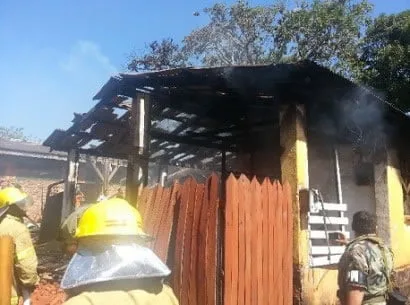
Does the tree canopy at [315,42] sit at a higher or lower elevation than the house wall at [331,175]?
higher

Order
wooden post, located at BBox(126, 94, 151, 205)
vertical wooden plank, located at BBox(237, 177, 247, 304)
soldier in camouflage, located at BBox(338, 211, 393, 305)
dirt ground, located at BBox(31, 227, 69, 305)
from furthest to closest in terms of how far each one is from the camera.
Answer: dirt ground, located at BBox(31, 227, 69, 305)
wooden post, located at BBox(126, 94, 151, 205)
vertical wooden plank, located at BBox(237, 177, 247, 304)
soldier in camouflage, located at BBox(338, 211, 393, 305)

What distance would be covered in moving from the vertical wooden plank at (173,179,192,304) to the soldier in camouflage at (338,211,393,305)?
1687mm

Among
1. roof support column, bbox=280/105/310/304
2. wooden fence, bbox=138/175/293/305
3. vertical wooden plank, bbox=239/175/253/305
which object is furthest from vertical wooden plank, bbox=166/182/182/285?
roof support column, bbox=280/105/310/304

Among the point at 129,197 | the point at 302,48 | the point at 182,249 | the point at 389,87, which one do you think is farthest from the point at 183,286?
the point at 302,48

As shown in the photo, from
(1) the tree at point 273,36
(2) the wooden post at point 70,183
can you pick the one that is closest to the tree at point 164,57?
(1) the tree at point 273,36

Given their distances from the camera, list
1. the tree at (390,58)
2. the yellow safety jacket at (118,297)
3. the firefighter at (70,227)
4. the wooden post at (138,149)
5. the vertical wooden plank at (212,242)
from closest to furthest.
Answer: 1. the yellow safety jacket at (118,297)
2. the vertical wooden plank at (212,242)
3. the wooden post at (138,149)
4. the firefighter at (70,227)
5. the tree at (390,58)

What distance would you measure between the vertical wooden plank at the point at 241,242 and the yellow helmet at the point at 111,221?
2936mm

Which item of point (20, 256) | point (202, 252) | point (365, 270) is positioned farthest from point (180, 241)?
point (365, 270)

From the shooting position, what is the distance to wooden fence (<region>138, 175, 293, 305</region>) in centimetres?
426

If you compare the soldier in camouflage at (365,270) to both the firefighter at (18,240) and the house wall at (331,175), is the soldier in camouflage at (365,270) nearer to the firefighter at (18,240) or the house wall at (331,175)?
the firefighter at (18,240)

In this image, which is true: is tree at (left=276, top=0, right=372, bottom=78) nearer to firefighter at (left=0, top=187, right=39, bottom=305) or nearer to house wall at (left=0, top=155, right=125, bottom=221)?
house wall at (left=0, top=155, right=125, bottom=221)

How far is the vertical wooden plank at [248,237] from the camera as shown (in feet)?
14.7

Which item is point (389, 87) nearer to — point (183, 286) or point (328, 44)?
point (328, 44)

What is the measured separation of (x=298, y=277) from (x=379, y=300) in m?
1.40
